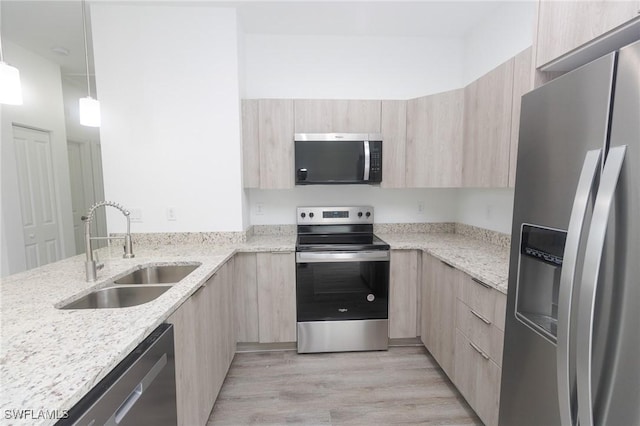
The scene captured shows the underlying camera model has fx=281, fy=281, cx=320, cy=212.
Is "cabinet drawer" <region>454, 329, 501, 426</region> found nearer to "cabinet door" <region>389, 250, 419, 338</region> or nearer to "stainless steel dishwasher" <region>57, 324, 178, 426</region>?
"cabinet door" <region>389, 250, 419, 338</region>

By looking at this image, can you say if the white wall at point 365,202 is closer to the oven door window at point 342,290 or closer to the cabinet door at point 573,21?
the oven door window at point 342,290

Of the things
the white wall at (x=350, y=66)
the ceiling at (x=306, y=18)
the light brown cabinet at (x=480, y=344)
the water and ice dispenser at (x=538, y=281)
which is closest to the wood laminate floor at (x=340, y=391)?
the light brown cabinet at (x=480, y=344)

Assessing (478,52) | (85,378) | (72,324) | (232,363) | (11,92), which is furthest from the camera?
(478,52)

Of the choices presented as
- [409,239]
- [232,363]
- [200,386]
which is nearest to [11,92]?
[200,386]

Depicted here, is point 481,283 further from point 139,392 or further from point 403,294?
point 139,392

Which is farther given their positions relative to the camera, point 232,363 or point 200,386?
point 232,363

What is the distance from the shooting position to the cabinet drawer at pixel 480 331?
1.42 m

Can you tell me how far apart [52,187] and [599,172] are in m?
4.76

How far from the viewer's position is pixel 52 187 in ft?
11.1

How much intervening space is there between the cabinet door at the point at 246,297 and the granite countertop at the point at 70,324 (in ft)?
1.01

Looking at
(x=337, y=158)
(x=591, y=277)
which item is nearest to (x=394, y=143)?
(x=337, y=158)

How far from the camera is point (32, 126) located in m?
3.04

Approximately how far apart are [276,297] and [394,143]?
5.51ft

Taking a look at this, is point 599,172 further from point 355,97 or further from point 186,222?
point 186,222
